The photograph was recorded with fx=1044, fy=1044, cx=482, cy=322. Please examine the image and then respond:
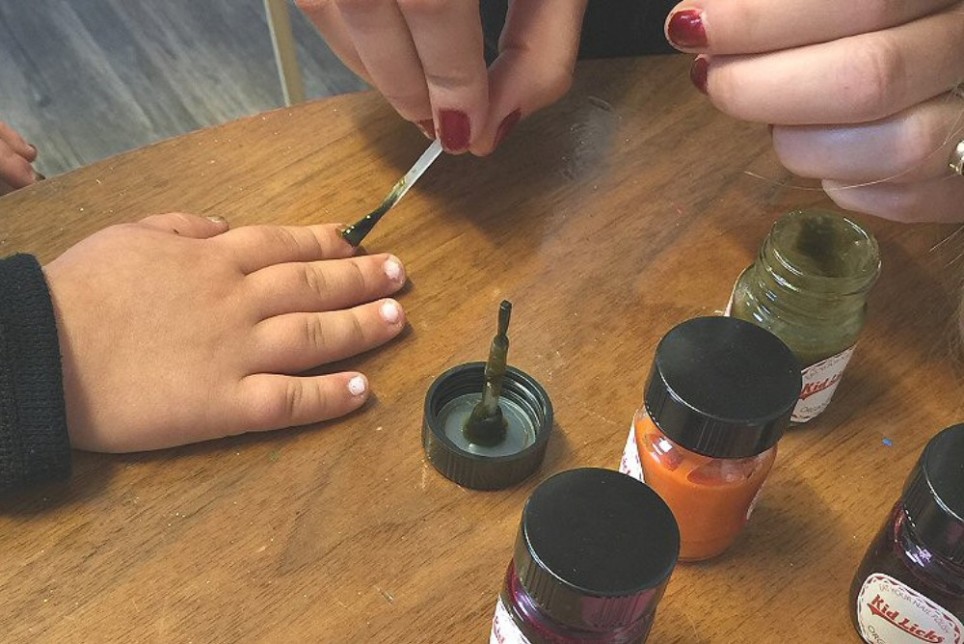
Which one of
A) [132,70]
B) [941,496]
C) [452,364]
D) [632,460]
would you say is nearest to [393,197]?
[452,364]

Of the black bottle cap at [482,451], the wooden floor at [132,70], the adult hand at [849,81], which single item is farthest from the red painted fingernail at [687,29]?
the wooden floor at [132,70]

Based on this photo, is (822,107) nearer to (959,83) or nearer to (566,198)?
(959,83)

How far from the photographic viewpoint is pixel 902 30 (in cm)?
58

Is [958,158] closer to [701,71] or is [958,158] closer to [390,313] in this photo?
[701,71]

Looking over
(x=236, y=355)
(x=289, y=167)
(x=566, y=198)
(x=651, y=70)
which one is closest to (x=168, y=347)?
(x=236, y=355)

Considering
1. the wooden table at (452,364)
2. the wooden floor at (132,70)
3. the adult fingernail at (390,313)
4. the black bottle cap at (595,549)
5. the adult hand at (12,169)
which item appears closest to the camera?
the black bottle cap at (595,549)

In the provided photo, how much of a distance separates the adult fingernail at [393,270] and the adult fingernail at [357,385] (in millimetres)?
81

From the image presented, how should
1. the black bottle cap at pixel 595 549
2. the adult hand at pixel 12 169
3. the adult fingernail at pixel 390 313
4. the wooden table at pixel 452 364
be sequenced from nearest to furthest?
the black bottle cap at pixel 595 549 → the wooden table at pixel 452 364 → the adult fingernail at pixel 390 313 → the adult hand at pixel 12 169

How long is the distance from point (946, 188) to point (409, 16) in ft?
1.10

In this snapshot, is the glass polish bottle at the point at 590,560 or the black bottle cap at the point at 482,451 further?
the black bottle cap at the point at 482,451

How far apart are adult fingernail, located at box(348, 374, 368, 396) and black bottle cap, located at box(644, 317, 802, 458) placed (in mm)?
174

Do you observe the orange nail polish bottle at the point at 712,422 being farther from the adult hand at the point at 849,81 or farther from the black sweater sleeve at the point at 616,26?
the black sweater sleeve at the point at 616,26

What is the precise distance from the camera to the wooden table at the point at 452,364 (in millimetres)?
514

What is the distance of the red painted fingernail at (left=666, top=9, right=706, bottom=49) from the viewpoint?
23.3 inches
